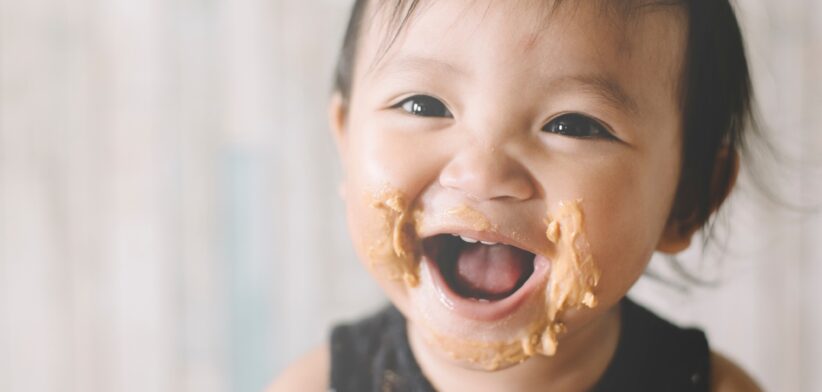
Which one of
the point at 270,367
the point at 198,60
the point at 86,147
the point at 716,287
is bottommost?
the point at 270,367

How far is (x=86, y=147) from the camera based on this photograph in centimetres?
106

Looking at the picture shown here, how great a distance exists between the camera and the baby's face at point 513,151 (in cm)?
52

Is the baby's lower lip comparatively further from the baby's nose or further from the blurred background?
the blurred background

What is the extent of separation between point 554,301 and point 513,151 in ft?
0.31

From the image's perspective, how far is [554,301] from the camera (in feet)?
1.76

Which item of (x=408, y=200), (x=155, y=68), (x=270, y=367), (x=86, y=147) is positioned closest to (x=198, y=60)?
(x=155, y=68)

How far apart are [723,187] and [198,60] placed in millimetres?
637

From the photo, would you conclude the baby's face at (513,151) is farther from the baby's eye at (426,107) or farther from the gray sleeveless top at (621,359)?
the gray sleeveless top at (621,359)

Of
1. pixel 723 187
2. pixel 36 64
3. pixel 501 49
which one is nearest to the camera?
pixel 501 49

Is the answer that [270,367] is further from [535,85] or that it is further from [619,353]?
[535,85]

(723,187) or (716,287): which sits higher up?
(723,187)

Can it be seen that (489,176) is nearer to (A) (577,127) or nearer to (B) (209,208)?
(A) (577,127)

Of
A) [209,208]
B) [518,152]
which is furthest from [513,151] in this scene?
[209,208]

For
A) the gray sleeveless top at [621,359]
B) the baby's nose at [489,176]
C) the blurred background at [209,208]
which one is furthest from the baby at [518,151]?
the blurred background at [209,208]
